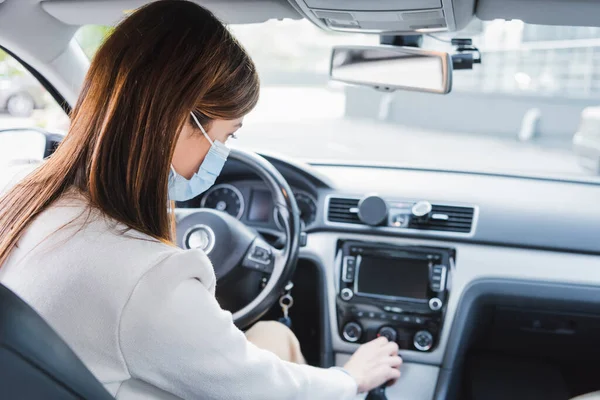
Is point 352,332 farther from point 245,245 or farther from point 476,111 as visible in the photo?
point 476,111

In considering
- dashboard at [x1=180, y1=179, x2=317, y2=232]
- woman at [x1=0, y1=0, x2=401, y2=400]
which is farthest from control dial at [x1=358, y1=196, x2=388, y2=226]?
woman at [x1=0, y1=0, x2=401, y2=400]

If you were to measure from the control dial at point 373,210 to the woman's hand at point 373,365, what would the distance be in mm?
831

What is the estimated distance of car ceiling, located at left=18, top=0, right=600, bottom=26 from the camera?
178 cm

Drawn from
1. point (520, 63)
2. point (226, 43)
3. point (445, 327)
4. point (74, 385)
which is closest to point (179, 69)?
point (226, 43)

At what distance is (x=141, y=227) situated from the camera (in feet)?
4.25

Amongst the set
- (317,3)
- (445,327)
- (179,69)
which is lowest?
(445,327)

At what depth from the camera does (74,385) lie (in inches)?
42.9

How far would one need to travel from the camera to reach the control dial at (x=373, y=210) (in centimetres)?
289

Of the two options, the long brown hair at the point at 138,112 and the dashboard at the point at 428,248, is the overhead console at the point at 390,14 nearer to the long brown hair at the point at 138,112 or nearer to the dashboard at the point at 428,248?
the long brown hair at the point at 138,112

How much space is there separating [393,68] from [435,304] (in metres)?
1.00

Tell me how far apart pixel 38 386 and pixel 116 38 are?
0.69 meters

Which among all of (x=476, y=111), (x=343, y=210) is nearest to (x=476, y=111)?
(x=476, y=111)

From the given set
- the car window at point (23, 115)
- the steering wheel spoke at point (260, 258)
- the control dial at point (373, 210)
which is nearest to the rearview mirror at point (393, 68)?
the control dial at point (373, 210)

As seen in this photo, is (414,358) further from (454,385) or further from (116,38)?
(116,38)
